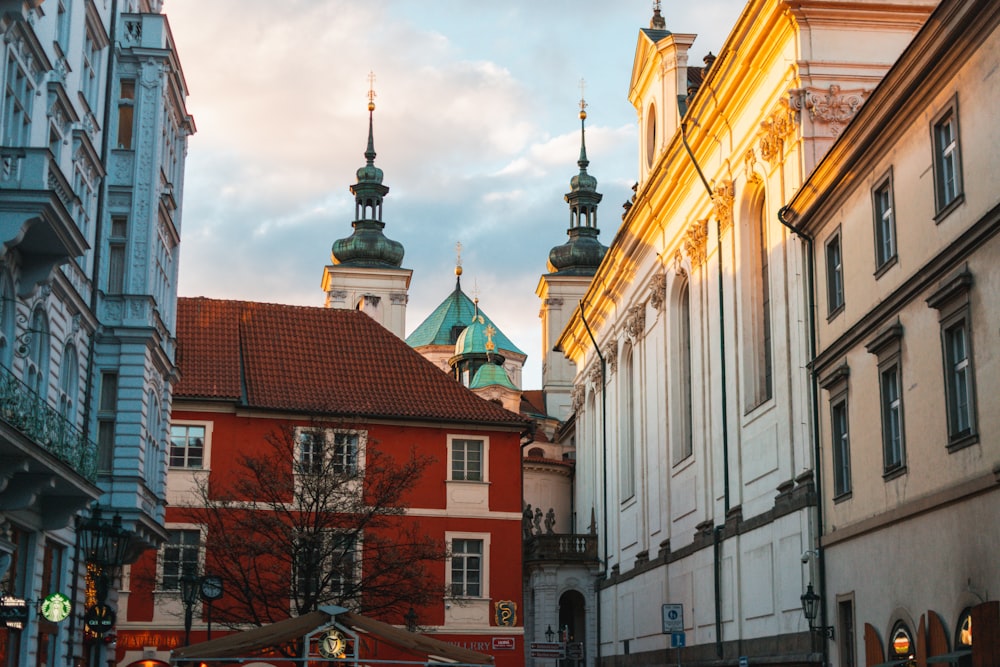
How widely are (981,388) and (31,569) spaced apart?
45.3 ft

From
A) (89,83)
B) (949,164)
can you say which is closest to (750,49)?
(949,164)

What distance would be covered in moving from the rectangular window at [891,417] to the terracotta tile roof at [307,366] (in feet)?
71.2

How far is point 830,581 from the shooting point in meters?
24.5

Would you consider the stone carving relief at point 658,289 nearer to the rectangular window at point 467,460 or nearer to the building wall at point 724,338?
the building wall at point 724,338

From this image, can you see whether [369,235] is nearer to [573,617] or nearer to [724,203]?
[573,617]

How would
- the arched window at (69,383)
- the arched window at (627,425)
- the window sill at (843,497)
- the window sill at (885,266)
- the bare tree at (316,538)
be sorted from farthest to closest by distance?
the arched window at (627,425), the bare tree at (316,538), the arched window at (69,383), the window sill at (843,497), the window sill at (885,266)

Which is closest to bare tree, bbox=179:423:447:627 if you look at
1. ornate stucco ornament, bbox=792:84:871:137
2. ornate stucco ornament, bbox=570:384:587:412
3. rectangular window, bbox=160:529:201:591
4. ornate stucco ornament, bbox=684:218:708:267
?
rectangular window, bbox=160:529:201:591

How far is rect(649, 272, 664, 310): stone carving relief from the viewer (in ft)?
130

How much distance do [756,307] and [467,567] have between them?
15.1 metres

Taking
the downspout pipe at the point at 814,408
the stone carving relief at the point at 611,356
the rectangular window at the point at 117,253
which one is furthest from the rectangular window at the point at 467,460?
the downspout pipe at the point at 814,408

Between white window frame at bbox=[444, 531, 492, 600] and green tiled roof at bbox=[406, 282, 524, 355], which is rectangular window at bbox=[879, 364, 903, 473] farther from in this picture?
green tiled roof at bbox=[406, 282, 524, 355]

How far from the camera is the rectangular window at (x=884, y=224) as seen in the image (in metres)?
21.5

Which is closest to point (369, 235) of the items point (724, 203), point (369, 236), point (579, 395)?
point (369, 236)

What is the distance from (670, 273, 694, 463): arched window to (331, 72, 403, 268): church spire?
6119 cm
